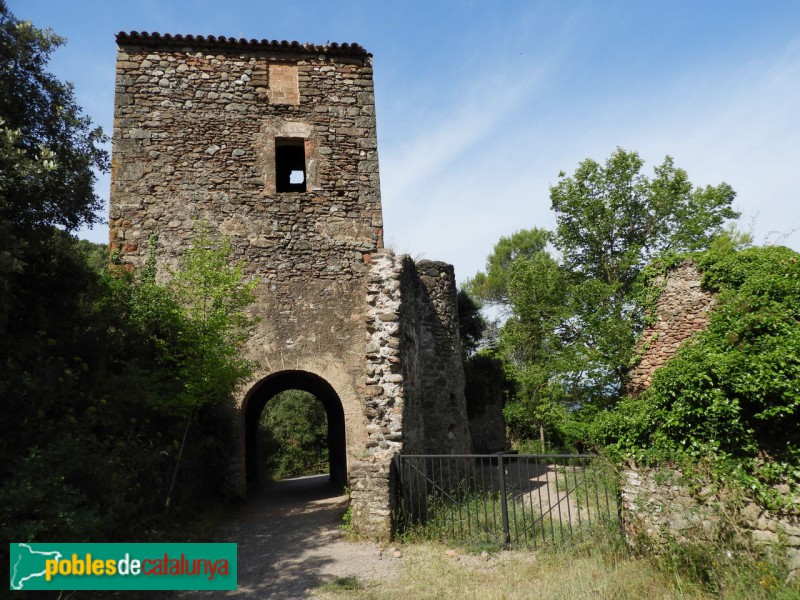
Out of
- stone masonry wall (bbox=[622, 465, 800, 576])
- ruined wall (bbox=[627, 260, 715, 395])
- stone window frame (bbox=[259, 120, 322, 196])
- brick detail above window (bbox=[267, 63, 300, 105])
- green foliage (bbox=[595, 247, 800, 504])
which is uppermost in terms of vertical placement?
brick detail above window (bbox=[267, 63, 300, 105])

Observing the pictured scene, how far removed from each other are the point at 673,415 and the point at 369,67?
29.7 ft

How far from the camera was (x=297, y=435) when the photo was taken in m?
22.6

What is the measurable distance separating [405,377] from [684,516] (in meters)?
4.41

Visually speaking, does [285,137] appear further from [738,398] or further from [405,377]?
[738,398]

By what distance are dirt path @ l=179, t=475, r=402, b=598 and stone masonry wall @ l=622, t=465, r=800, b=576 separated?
2.67 meters

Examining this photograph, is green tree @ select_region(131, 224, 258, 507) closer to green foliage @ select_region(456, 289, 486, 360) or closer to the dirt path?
the dirt path

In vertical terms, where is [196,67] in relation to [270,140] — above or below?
above

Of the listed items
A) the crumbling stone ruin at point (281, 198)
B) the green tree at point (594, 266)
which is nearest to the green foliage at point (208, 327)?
the crumbling stone ruin at point (281, 198)

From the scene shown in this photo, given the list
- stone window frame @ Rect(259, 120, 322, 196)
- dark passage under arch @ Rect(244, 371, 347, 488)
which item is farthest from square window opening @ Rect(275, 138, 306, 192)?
dark passage under arch @ Rect(244, 371, 347, 488)

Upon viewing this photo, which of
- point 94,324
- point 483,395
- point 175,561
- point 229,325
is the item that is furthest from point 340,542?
point 483,395

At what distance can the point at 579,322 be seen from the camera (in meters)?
16.0

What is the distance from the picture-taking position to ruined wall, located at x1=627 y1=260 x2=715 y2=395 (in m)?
8.00

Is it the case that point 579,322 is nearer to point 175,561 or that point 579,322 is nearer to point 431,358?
point 431,358

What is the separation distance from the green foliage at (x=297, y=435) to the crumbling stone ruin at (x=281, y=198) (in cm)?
1322
